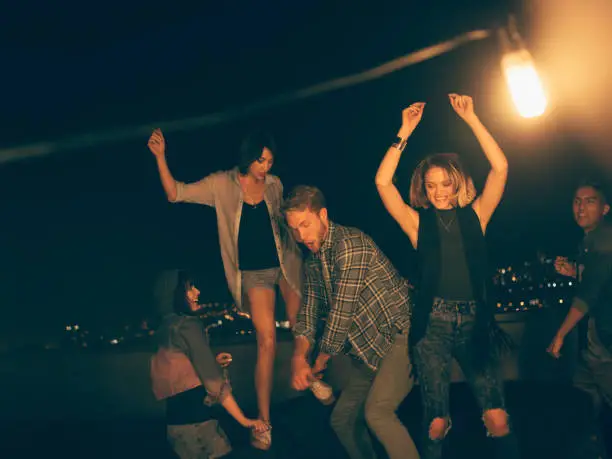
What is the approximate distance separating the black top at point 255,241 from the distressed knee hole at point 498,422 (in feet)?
5.50

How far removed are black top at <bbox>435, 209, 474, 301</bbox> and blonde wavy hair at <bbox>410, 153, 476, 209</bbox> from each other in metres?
0.08

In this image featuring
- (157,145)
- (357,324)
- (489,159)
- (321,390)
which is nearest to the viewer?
(489,159)

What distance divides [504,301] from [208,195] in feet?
8.93

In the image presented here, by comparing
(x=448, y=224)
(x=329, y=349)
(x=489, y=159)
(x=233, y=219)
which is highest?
(x=489, y=159)

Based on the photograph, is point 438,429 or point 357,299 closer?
point 438,429

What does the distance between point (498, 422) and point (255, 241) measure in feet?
6.00

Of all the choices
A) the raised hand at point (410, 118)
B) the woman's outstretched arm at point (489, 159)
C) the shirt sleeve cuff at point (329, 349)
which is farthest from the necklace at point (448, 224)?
the shirt sleeve cuff at point (329, 349)

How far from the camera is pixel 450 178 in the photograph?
3375 millimetres

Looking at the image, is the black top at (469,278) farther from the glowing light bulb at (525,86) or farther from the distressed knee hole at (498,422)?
the glowing light bulb at (525,86)

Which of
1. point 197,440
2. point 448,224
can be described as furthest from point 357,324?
point 197,440

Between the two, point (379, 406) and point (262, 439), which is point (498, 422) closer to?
point (379, 406)

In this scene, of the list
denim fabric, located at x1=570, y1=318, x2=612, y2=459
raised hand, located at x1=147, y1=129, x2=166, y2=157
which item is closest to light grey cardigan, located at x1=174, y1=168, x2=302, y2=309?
raised hand, located at x1=147, y1=129, x2=166, y2=157

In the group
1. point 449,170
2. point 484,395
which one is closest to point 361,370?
point 484,395

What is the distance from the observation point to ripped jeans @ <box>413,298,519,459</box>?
3225 mm
